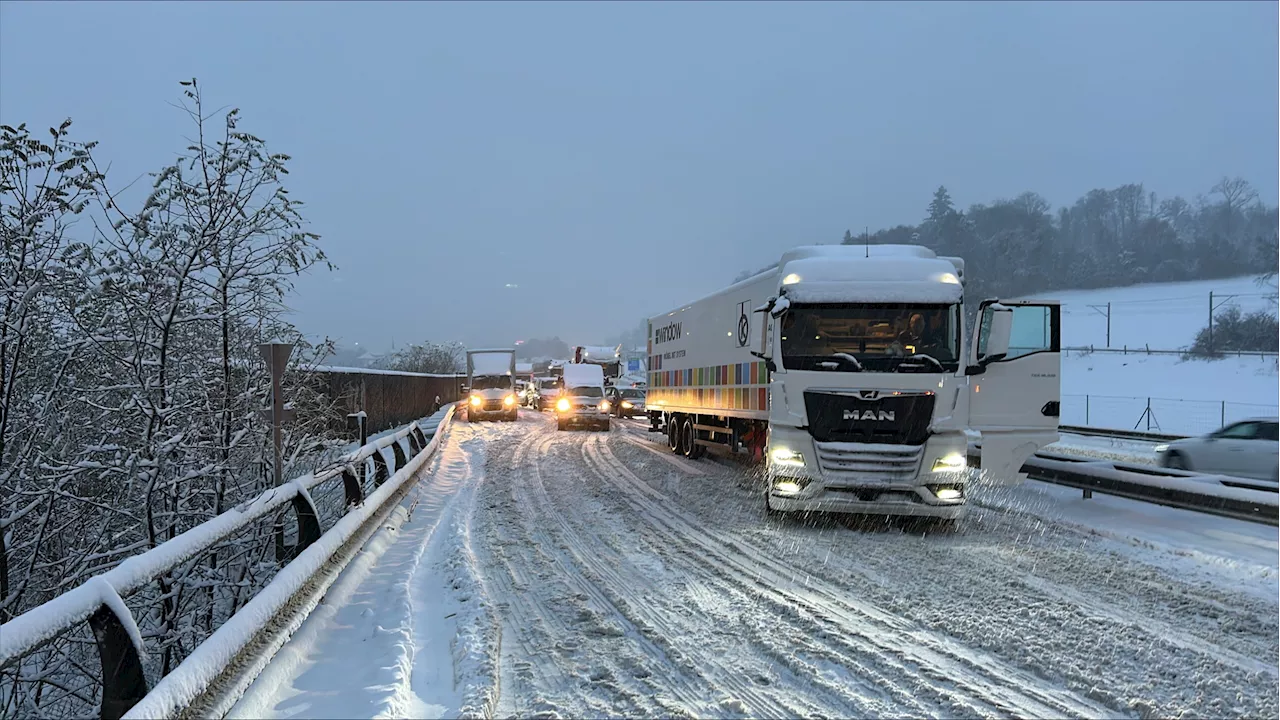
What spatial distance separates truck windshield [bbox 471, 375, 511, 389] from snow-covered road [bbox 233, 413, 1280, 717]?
89.1 feet

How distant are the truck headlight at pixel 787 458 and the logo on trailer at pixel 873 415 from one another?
29.8 inches

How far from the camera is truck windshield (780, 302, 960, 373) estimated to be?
9.85 m

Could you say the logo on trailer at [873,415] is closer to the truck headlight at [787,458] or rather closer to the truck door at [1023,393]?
the truck headlight at [787,458]

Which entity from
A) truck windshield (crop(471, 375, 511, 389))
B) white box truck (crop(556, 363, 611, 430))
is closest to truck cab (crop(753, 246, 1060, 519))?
white box truck (crop(556, 363, 611, 430))

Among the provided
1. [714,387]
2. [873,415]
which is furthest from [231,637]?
[714,387]

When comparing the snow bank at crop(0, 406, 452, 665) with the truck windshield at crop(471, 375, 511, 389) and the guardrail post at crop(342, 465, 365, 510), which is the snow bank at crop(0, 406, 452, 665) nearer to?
the guardrail post at crop(342, 465, 365, 510)

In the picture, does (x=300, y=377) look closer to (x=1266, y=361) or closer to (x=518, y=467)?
(x=518, y=467)

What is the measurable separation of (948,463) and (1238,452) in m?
9.09

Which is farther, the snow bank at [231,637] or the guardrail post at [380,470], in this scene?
the guardrail post at [380,470]

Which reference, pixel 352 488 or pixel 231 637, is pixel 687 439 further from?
pixel 231 637

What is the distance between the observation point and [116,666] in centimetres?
339

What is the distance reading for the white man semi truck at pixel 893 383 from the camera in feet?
31.4

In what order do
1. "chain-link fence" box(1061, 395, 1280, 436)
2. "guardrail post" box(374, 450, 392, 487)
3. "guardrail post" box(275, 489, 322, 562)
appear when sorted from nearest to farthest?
"guardrail post" box(275, 489, 322, 562)
"guardrail post" box(374, 450, 392, 487)
"chain-link fence" box(1061, 395, 1280, 436)

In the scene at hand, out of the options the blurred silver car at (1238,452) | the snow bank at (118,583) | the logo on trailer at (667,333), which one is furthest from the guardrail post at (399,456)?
the blurred silver car at (1238,452)
